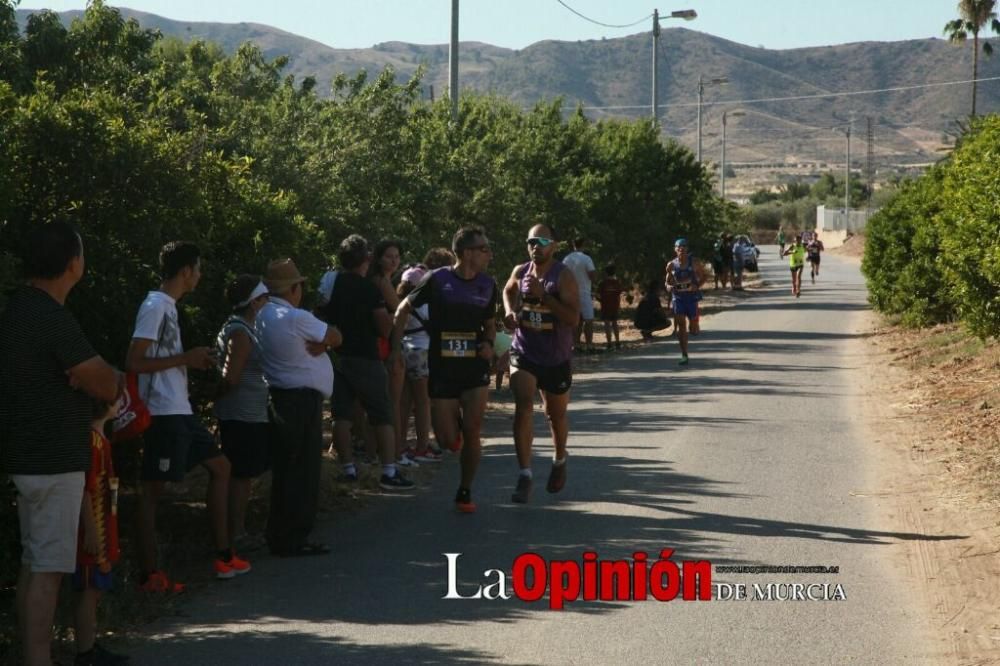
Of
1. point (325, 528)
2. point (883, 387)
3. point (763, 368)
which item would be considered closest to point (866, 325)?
point (763, 368)

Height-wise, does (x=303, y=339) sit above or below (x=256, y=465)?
above

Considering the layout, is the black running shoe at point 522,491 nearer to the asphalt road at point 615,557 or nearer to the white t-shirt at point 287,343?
the asphalt road at point 615,557

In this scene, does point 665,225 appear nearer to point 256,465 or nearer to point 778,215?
point 256,465

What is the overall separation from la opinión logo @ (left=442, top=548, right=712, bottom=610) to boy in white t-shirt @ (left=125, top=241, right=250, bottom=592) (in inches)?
64.6

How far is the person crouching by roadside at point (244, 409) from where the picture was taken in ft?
29.6

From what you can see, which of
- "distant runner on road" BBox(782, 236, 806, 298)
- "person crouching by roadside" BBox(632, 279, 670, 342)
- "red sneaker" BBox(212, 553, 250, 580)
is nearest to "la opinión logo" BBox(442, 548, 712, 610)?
"red sneaker" BBox(212, 553, 250, 580)

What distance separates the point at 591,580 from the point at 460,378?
8.20 ft

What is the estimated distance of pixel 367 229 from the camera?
753 inches

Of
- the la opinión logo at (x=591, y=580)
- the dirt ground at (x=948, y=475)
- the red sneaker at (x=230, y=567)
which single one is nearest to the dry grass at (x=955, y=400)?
the dirt ground at (x=948, y=475)

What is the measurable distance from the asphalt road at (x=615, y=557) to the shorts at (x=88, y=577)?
1.76ft

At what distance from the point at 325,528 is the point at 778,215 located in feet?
388

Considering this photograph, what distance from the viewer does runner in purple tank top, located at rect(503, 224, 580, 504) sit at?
1076cm

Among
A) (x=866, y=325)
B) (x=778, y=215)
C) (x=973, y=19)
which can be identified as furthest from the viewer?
(x=778, y=215)

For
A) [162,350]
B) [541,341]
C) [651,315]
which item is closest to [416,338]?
[541,341]
